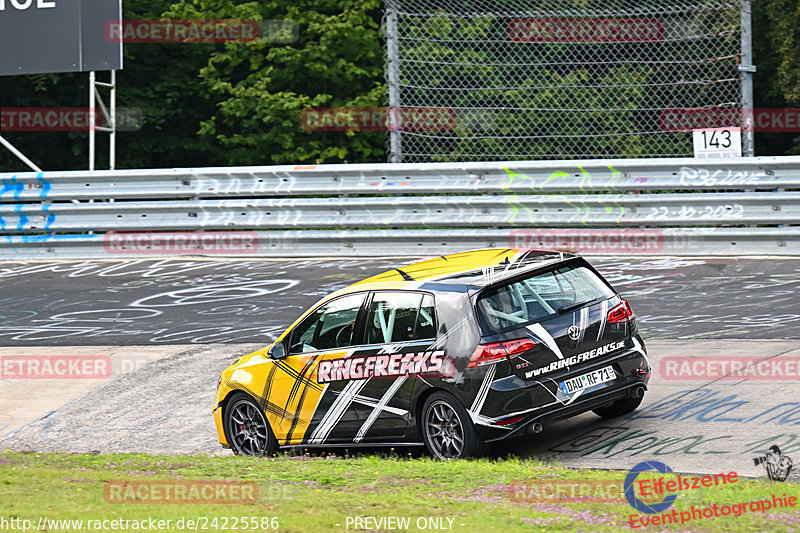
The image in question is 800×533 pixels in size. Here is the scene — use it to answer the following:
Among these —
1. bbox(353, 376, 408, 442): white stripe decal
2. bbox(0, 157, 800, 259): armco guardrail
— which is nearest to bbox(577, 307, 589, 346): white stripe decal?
bbox(353, 376, 408, 442): white stripe decal

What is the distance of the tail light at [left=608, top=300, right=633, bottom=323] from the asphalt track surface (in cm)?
83

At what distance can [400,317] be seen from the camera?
8.38 metres

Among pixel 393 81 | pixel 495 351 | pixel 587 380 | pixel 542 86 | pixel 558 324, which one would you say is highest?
pixel 542 86

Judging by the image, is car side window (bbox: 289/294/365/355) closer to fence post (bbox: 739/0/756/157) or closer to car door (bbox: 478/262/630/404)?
car door (bbox: 478/262/630/404)

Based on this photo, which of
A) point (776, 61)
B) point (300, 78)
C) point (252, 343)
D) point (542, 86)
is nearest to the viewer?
point (252, 343)

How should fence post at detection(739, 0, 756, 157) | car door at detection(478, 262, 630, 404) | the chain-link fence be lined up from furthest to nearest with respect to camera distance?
1. the chain-link fence
2. fence post at detection(739, 0, 756, 157)
3. car door at detection(478, 262, 630, 404)

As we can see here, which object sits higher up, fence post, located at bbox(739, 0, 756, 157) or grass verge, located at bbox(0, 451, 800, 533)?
fence post, located at bbox(739, 0, 756, 157)

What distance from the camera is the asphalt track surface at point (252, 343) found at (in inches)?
327

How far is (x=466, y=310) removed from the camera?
7.95 metres

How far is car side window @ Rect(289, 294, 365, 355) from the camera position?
343 inches

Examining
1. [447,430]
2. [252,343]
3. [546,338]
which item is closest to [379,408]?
[447,430]

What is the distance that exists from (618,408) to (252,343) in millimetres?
4579

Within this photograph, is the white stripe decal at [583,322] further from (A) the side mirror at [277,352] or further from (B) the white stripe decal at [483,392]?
(A) the side mirror at [277,352]

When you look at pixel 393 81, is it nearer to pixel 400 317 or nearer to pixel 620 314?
pixel 400 317
